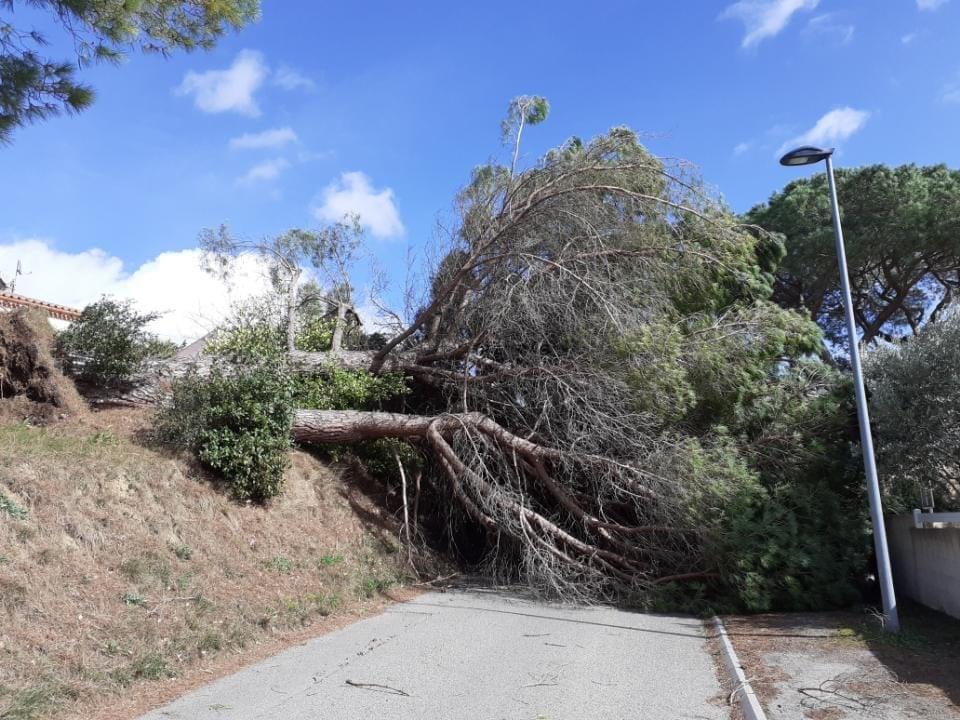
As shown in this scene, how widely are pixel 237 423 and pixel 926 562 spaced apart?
11.1 m

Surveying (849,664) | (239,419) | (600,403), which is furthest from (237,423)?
(849,664)

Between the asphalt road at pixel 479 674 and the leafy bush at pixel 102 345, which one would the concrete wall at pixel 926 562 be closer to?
the asphalt road at pixel 479 674

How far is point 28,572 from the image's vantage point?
720 centimetres

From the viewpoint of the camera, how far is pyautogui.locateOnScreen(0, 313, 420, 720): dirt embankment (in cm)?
654

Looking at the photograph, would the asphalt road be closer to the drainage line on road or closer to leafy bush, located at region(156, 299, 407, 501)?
the drainage line on road

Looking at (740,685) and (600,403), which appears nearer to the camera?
(740,685)

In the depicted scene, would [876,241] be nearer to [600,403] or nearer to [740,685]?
[600,403]

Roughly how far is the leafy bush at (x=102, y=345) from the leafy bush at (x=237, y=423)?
4.86 ft

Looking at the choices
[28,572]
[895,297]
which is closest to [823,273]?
[895,297]

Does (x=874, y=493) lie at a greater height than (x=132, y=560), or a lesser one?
greater

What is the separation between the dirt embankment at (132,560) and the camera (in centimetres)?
654

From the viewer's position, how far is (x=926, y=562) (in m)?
11.1

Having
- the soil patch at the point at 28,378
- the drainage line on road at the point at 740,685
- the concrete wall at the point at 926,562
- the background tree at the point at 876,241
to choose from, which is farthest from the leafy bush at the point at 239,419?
the background tree at the point at 876,241

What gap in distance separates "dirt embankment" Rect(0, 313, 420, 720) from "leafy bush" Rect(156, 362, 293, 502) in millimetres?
361
